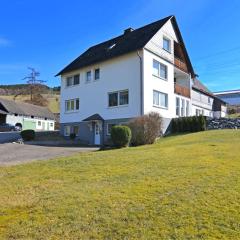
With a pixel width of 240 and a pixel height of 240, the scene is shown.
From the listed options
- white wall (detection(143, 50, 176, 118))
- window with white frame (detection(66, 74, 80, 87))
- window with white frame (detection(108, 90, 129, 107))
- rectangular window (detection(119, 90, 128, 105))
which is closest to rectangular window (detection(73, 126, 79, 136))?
window with white frame (detection(66, 74, 80, 87))

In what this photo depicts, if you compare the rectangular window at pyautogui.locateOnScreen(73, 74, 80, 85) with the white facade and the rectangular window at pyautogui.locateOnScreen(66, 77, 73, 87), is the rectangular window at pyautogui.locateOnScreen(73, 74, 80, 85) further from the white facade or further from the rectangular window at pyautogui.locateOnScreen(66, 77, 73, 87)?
the white facade

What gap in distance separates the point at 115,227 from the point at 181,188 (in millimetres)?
2698

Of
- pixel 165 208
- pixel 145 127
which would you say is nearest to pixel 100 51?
pixel 145 127

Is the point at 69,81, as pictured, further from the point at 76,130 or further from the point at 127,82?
the point at 127,82

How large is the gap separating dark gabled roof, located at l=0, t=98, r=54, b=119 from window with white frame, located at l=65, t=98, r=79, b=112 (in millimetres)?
27122

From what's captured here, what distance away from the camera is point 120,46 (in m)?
32.6

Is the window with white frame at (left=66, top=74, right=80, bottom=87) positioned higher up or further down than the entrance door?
higher up

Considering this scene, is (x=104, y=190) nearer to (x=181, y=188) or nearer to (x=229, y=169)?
(x=181, y=188)

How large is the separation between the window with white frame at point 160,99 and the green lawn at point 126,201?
1830 cm

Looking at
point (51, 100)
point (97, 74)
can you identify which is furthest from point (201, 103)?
point (51, 100)

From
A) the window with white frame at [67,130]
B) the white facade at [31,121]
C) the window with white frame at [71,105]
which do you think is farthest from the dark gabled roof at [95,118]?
the white facade at [31,121]

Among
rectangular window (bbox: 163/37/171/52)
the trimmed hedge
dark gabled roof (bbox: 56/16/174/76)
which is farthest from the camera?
rectangular window (bbox: 163/37/171/52)

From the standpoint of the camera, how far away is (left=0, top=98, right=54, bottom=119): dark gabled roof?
60.9 metres

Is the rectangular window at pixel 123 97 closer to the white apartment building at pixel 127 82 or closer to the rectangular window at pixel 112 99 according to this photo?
the white apartment building at pixel 127 82
